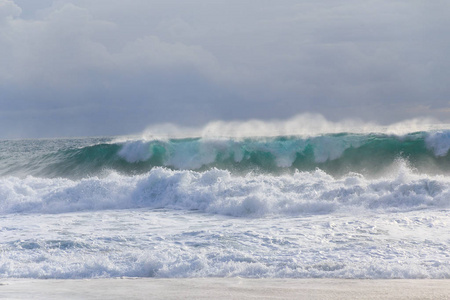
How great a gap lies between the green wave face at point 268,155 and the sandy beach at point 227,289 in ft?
48.2

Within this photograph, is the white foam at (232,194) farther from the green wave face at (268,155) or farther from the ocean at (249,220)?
the green wave face at (268,155)

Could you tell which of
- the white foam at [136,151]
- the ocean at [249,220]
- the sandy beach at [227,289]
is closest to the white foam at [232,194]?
the ocean at [249,220]

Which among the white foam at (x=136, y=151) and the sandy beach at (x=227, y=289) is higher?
the white foam at (x=136, y=151)

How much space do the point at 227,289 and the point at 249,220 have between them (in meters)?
5.22

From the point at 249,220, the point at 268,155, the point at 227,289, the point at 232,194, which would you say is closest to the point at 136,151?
the point at 268,155

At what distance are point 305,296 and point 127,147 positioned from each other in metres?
20.5

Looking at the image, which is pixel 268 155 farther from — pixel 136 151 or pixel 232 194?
pixel 232 194

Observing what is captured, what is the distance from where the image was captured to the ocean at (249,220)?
7.73 m

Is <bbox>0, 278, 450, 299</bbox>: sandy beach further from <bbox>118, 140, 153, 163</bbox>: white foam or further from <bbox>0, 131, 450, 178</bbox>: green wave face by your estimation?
<bbox>118, 140, 153, 163</bbox>: white foam

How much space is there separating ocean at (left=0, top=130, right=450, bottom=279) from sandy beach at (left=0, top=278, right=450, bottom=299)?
416 millimetres

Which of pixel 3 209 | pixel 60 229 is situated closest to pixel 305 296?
pixel 60 229

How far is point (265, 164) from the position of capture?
22.9 metres

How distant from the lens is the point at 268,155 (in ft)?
77.0

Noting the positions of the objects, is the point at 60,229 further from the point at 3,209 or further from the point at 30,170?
the point at 30,170
